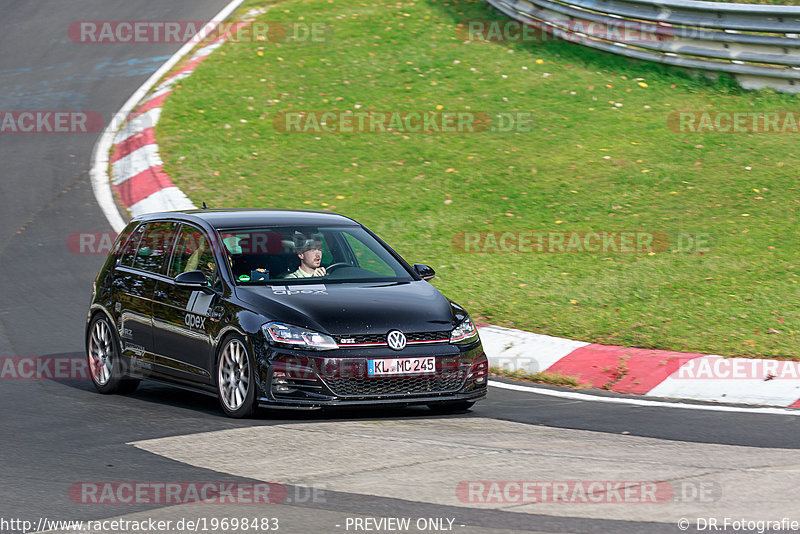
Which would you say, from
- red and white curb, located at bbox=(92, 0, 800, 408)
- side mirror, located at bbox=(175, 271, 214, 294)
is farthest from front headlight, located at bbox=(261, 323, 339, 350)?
red and white curb, located at bbox=(92, 0, 800, 408)

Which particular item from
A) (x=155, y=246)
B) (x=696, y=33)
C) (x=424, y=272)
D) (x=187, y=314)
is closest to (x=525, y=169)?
(x=696, y=33)

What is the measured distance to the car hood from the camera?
8.37 metres

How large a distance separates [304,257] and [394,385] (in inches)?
59.5

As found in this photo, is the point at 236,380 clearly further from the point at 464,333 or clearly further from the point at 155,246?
the point at 155,246

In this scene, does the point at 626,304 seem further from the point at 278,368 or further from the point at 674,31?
the point at 674,31

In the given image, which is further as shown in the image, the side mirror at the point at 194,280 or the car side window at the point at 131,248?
the car side window at the point at 131,248

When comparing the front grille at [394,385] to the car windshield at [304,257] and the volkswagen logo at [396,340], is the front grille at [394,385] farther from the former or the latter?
the car windshield at [304,257]

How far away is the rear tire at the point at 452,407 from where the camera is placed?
29.4 ft

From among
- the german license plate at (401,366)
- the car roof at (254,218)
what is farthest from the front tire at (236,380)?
the car roof at (254,218)

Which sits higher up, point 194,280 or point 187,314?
point 194,280

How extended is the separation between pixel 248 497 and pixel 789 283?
287 inches

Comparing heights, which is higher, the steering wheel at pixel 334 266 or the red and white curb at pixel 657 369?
the steering wheel at pixel 334 266

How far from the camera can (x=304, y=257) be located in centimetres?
933

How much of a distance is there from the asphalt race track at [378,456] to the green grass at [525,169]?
2.38 m
